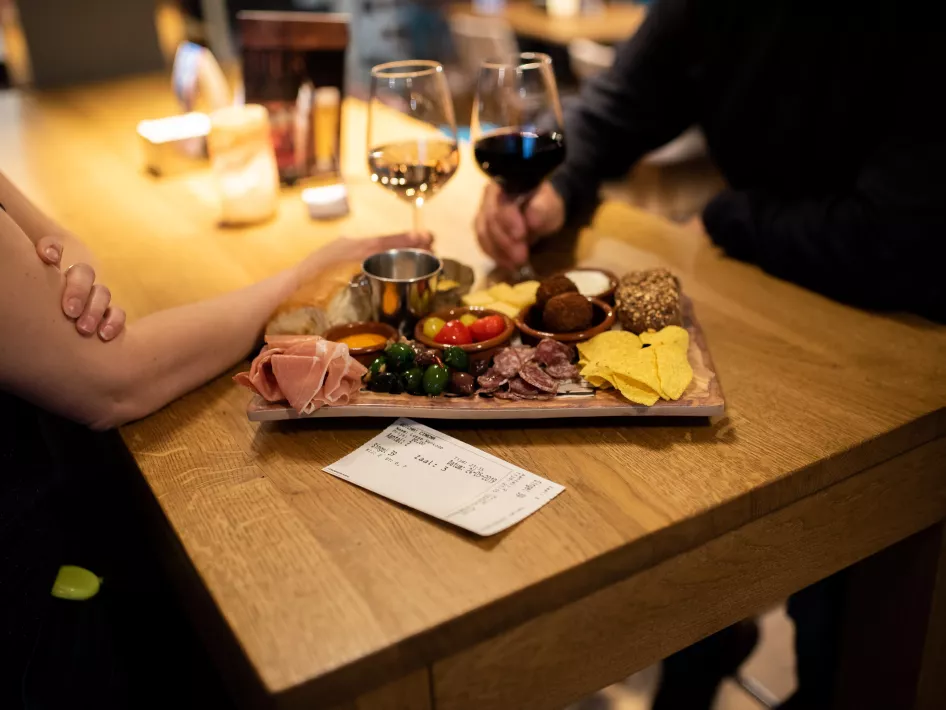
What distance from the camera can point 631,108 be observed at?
1674 millimetres

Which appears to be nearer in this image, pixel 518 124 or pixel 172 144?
pixel 518 124

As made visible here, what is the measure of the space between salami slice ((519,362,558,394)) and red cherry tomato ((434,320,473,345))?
0.30 feet

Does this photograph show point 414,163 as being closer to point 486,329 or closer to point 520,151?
point 520,151

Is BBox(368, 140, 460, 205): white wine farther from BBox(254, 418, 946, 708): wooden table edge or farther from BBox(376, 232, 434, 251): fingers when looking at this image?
BBox(254, 418, 946, 708): wooden table edge

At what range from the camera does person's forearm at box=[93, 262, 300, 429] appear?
95 cm

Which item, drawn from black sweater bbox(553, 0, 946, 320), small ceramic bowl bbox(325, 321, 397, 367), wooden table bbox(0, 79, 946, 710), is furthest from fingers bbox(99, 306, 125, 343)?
black sweater bbox(553, 0, 946, 320)

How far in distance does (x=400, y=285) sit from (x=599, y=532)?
419 mm

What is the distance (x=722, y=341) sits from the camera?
1.08 metres

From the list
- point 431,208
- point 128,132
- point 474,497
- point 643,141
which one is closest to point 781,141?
point 643,141

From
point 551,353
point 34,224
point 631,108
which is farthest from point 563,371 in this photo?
point 631,108

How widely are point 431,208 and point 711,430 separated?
85 cm

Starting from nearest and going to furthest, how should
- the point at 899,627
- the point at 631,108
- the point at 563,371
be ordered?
the point at 563,371, the point at 899,627, the point at 631,108

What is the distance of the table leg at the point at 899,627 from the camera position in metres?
1.10

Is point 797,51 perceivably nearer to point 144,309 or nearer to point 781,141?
point 781,141
